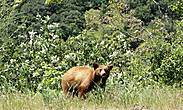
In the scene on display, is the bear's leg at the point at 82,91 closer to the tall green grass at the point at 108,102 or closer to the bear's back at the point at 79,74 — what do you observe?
the bear's back at the point at 79,74

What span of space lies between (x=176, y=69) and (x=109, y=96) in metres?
5.76

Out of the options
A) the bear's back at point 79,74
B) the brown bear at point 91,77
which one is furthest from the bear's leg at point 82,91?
the bear's back at point 79,74

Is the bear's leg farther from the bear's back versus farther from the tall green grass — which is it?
the tall green grass

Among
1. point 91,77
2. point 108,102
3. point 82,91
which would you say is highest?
point 108,102

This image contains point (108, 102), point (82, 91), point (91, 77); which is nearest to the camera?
Result: point (108, 102)

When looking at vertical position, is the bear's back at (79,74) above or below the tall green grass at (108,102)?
below

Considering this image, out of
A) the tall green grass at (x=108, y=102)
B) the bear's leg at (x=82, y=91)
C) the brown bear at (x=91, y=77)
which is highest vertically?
the tall green grass at (x=108, y=102)

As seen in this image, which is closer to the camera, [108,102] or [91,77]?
[108,102]

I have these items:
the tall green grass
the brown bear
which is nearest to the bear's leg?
the brown bear

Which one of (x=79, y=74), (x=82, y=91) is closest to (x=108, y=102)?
(x=82, y=91)

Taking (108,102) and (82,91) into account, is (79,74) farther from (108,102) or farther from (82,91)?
(108,102)

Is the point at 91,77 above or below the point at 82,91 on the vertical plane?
above

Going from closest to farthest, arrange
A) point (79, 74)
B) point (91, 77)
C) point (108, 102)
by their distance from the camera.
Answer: point (108, 102)
point (91, 77)
point (79, 74)

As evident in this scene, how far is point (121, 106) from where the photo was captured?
4.31 m
